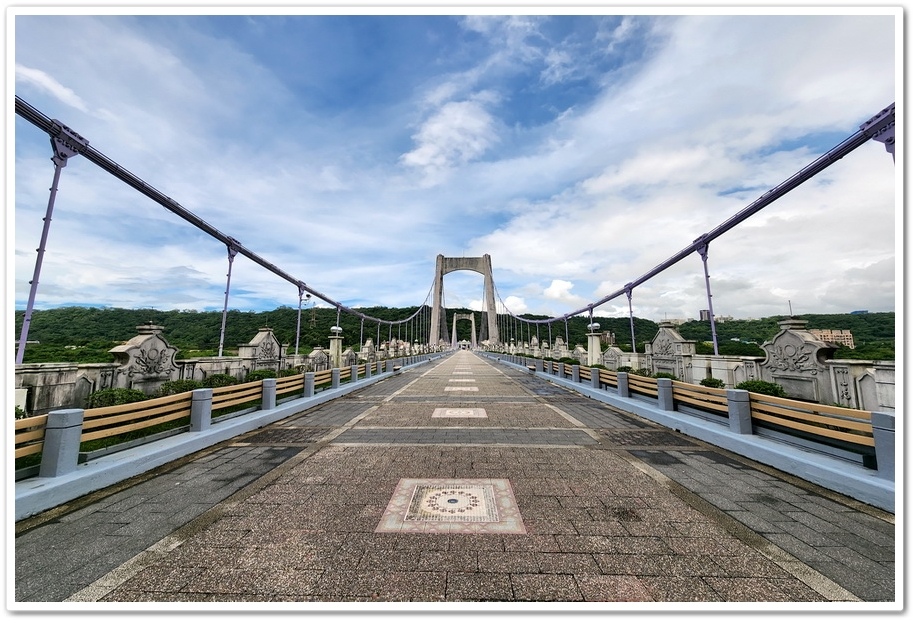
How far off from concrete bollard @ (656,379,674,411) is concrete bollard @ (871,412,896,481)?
3904 millimetres

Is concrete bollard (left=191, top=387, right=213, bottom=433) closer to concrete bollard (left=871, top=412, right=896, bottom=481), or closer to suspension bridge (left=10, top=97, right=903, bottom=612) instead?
suspension bridge (left=10, top=97, right=903, bottom=612)

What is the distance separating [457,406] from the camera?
954 centimetres

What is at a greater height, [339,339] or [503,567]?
[339,339]

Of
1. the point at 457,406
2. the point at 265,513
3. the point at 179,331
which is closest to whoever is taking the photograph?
the point at 265,513

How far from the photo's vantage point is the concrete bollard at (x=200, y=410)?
5691 millimetres

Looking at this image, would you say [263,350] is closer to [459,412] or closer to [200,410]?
[200,410]

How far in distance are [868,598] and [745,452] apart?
3.14 metres

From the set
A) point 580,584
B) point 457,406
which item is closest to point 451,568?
point 580,584

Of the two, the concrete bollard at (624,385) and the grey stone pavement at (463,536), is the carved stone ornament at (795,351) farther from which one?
the grey stone pavement at (463,536)

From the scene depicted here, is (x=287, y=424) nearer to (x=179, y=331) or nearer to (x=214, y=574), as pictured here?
(x=214, y=574)

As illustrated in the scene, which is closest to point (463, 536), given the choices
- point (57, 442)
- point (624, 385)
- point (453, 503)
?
point (453, 503)

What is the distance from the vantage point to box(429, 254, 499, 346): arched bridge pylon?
254 ft

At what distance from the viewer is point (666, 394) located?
7.56 metres

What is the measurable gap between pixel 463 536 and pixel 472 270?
264 feet
